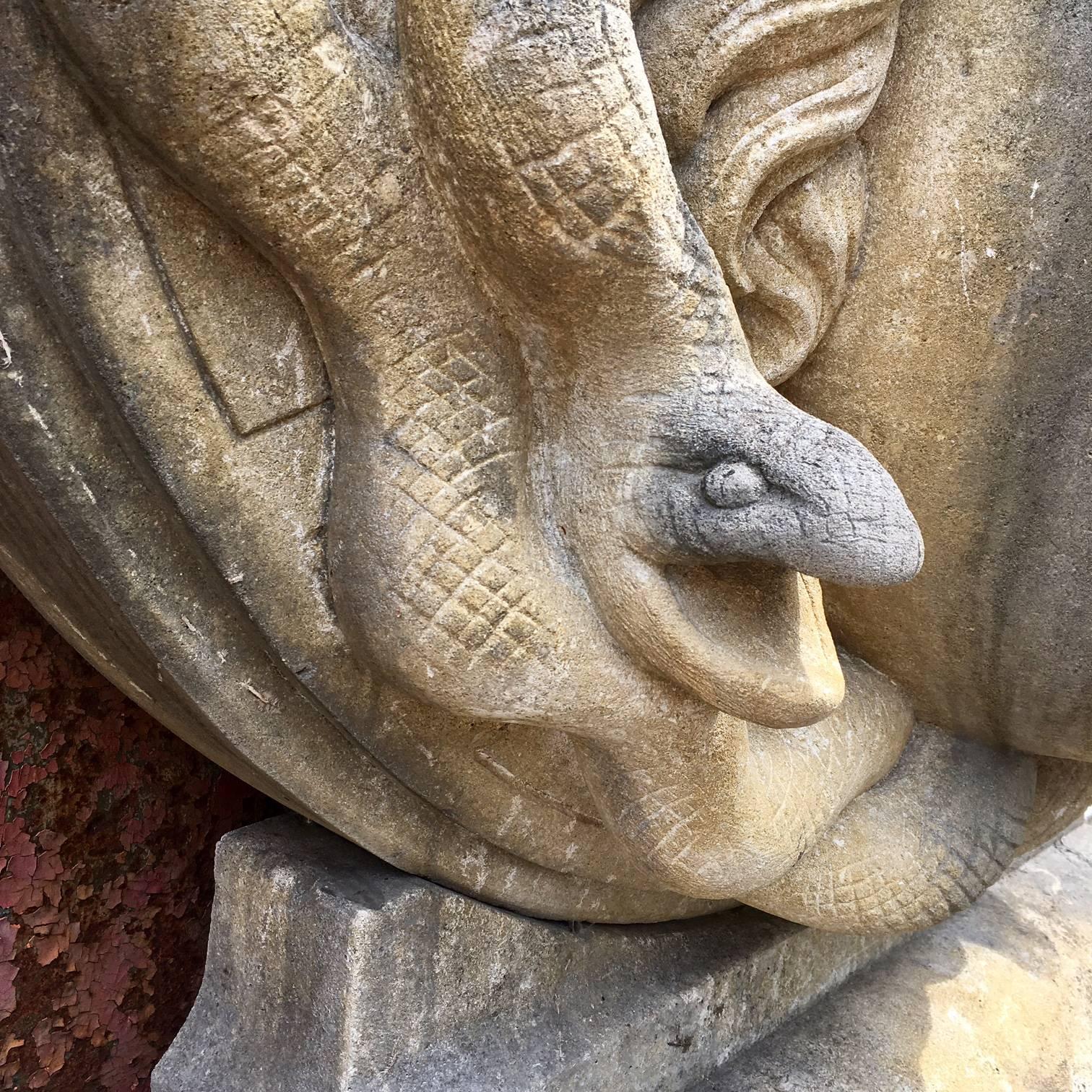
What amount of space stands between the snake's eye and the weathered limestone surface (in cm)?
82

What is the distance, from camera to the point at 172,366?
2.09 ft

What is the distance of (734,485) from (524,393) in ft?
0.64

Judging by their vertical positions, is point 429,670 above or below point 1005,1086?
above

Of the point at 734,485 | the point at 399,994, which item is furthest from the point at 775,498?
the point at 399,994

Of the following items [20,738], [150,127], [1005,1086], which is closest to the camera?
[150,127]

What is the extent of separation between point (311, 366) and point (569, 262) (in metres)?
0.22

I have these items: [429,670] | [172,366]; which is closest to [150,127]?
[172,366]

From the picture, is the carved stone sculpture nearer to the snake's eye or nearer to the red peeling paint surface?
the snake's eye

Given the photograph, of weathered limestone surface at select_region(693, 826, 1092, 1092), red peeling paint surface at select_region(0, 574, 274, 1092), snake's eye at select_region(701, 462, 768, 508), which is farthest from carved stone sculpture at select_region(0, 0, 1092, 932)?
weathered limestone surface at select_region(693, 826, 1092, 1092)

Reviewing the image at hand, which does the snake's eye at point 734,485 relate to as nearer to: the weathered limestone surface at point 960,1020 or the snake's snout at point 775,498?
the snake's snout at point 775,498

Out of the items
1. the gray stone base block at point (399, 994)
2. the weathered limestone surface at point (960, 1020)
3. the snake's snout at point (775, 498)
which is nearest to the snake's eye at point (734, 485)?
the snake's snout at point (775, 498)

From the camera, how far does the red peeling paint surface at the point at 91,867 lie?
93 cm

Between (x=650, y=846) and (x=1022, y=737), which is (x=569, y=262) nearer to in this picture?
(x=650, y=846)

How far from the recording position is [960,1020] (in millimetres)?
1293
